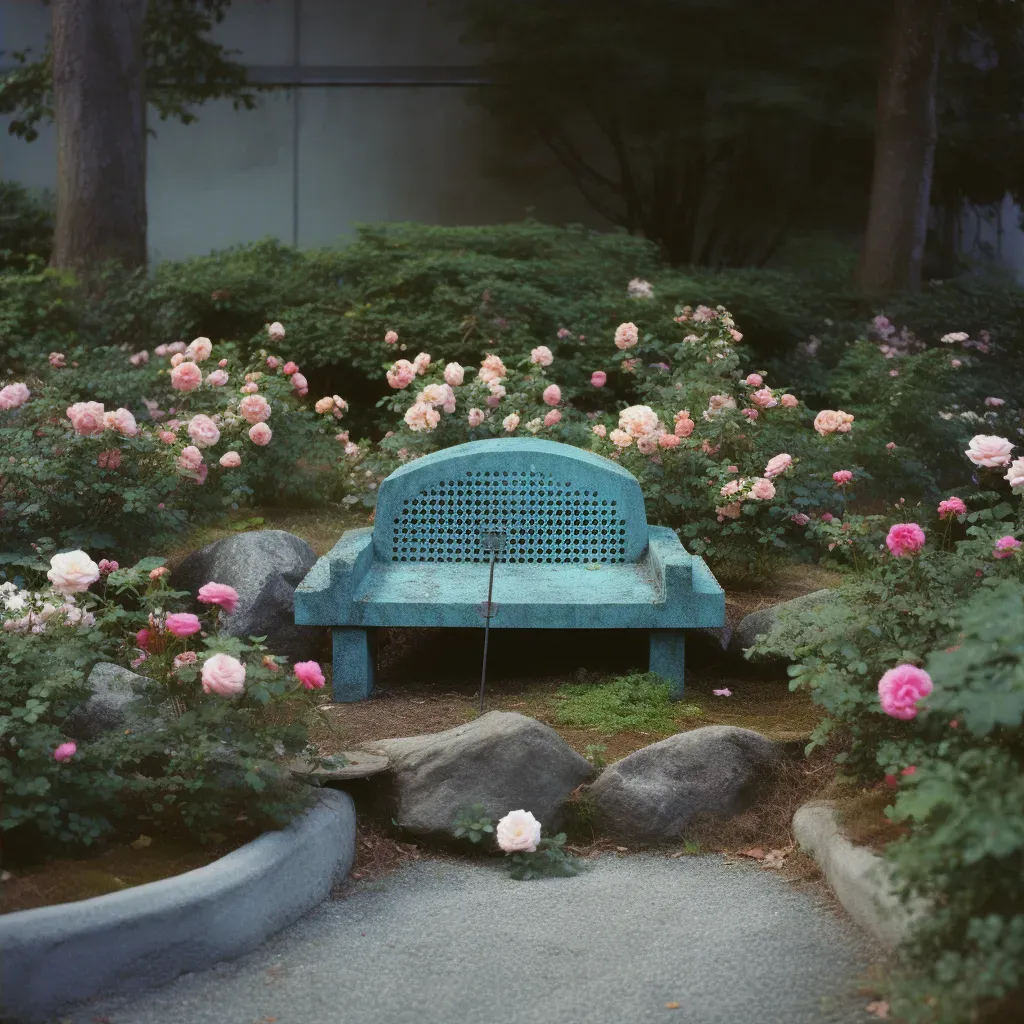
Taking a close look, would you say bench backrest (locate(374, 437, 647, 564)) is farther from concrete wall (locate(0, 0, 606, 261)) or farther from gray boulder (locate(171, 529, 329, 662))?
concrete wall (locate(0, 0, 606, 261))

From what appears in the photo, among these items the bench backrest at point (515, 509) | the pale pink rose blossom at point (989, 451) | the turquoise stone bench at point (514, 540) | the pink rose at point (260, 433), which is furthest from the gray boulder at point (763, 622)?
the pink rose at point (260, 433)

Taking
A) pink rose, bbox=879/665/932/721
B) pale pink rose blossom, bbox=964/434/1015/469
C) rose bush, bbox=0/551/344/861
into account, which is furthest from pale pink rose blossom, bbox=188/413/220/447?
pink rose, bbox=879/665/932/721

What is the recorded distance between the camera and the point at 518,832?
406cm

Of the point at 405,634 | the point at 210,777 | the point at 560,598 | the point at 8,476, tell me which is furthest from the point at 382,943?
the point at 8,476

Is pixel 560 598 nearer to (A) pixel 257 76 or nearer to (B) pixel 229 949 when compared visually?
(B) pixel 229 949

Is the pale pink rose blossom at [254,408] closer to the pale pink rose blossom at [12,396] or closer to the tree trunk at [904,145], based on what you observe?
the pale pink rose blossom at [12,396]

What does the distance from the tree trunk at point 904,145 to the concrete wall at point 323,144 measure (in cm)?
439

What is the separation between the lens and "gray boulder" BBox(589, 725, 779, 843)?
4.32 metres

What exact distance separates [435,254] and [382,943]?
25.7 ft

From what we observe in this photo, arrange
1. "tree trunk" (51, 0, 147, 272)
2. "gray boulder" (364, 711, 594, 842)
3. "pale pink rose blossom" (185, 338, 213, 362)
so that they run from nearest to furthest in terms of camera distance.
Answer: "gray boulder" (364, 711, 594, 842) < "pale pink rose blossom" (185, 338, 213, 362) < "tree trunk" (51, 0, 147, 272)

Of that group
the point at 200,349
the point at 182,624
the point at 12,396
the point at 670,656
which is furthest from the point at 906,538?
the point at 200,349

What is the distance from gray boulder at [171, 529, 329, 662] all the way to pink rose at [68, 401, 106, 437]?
74 cm

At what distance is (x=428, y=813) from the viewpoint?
13.8 feet

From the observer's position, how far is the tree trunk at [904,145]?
12.3 metres
